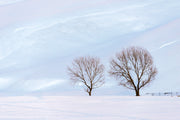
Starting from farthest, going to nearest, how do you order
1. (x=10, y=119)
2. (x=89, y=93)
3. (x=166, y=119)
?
(x=89, y=93) → (x=10, y=119) → (x=166, y=119)

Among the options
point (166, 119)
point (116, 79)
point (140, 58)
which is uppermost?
point (140, 58)

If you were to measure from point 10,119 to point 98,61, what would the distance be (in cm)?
4609

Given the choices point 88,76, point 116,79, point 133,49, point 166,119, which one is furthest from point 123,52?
point 166,119

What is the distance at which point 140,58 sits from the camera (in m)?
51.2

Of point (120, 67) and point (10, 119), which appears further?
point (120, 67)

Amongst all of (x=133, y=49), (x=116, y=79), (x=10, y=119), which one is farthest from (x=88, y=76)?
(x=10, y=119)

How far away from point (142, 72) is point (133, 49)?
455 cm

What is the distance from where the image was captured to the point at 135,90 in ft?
170

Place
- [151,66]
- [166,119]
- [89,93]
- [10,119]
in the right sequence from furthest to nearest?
[89,93] → [151,66] → [10,119] → [166,119]

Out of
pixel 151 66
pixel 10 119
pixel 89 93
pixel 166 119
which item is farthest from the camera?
pixel 89 93

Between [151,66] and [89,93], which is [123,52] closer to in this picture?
[151,66]

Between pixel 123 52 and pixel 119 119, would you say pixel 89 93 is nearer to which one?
pixel 123 52

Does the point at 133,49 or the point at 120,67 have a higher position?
the point at 133,49

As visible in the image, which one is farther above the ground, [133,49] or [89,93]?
[133,49]
